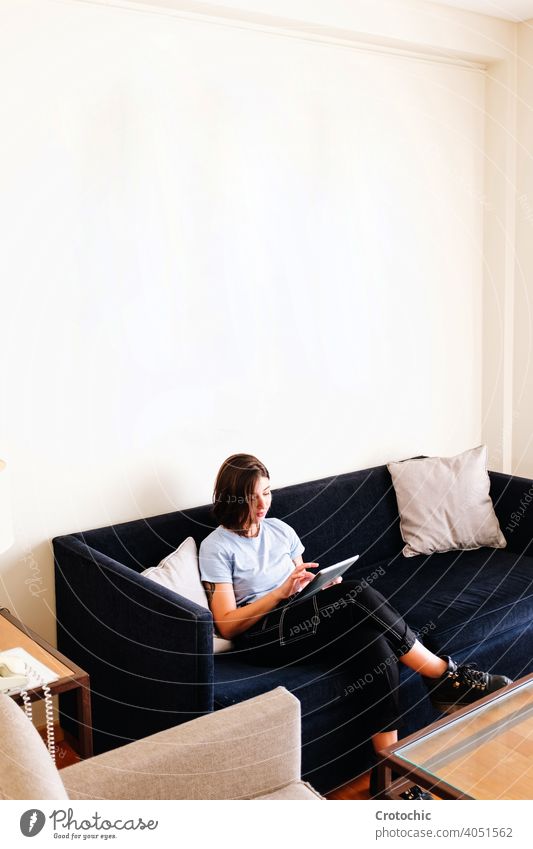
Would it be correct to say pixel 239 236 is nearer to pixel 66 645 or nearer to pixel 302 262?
pixel 302 262

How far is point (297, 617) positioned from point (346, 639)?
0.52ft

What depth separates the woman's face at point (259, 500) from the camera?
2.74 metres

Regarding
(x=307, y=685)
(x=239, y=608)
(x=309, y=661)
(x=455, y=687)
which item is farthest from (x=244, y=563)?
(x=455, y=687)

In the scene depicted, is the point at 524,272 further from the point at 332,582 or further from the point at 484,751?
the point at 484,751

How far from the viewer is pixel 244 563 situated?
2.73 meters

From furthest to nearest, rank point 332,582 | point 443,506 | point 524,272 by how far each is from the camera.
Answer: point 524,272, point 443,506, point 332,582

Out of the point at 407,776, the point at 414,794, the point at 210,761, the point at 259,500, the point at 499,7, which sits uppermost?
the point at 499,7

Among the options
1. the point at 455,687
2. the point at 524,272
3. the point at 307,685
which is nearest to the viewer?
the point at 307,685

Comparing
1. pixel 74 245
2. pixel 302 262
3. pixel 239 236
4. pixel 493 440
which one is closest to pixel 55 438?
pixel 74 245

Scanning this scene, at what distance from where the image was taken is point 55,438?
8.96 feet

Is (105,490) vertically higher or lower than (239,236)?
lower

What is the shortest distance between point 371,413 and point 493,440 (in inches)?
32.0

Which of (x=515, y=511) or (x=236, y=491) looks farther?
(x=515, y=511)
